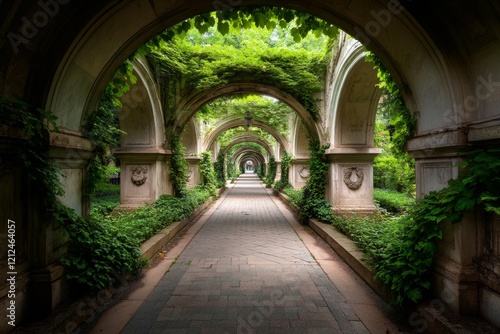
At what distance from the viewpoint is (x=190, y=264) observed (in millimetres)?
4996

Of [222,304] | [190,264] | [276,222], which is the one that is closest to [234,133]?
[276,222]

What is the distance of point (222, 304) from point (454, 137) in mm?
2982

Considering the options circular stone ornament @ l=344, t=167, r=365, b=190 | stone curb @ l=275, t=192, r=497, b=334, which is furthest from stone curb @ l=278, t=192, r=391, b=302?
circular stone ornament @ l=344, t=167, r=365, b=190

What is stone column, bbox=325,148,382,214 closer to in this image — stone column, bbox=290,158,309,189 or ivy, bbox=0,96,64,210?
ivy, bbox=0,96,64,210

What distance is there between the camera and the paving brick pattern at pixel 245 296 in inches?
118

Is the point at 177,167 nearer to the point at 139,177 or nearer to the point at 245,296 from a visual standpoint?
the point at 139,177

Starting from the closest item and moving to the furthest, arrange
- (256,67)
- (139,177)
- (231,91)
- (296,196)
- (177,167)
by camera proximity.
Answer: (139,177) → (256,67) → (177,167) → (231,91) → (296,196)
